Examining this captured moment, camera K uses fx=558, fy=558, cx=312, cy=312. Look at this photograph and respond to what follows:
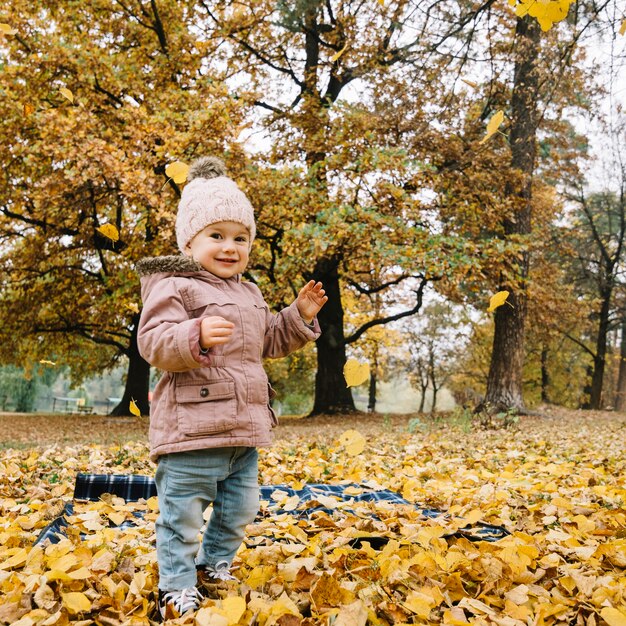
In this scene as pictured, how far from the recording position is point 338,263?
1066 centimetres

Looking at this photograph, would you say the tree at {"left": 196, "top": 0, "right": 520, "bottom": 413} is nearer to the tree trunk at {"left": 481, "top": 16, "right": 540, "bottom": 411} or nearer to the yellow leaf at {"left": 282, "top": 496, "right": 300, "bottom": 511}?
the tree trunk at {"left": 481, "top": 16, "right": 540, "bottom": 411}

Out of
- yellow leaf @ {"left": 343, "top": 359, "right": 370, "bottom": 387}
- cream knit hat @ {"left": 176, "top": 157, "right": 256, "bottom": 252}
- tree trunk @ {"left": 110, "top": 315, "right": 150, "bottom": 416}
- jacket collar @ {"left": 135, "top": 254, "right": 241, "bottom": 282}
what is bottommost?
tree trunk @ {"left": 110, "top": 315, "right": 150, "bottom": 416}

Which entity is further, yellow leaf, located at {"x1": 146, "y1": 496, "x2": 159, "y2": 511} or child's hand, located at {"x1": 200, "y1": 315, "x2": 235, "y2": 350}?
yellow leaf, located at {"x1": 146, "y1": 496, "x2": 159, "y2": 511}

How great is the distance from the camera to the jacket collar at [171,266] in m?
1.99

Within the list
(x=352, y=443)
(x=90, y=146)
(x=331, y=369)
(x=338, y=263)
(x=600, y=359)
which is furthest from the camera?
(x=600, y=359)

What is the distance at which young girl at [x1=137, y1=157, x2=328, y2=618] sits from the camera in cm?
181

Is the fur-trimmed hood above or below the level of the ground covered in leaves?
above

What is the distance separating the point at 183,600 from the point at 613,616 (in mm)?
1313

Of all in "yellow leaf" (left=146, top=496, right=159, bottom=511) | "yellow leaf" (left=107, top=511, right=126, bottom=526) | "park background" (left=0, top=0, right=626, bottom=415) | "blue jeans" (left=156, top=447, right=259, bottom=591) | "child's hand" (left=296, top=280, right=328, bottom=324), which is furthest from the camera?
"park background" (left=0, top=0, right=626, bottom=415)

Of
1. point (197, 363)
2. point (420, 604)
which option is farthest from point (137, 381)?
point (420, 604)

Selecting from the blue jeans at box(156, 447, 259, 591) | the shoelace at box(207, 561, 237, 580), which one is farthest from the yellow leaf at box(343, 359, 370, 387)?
the shoelace at box(207, 561, 237, 580)

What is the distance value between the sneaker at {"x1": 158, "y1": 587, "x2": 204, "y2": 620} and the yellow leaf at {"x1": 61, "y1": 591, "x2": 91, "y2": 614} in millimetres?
227

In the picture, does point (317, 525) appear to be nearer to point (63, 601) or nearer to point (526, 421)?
point (63, 601)

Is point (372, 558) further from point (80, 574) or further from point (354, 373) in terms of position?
point (80, 574)
